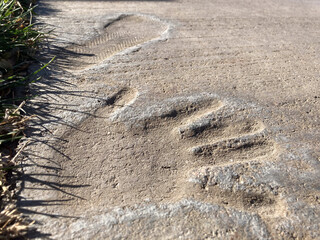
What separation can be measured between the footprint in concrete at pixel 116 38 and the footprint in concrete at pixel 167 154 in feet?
1.41

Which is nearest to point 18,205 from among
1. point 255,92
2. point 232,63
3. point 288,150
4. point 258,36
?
point 288,150

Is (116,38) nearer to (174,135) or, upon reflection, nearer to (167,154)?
(174,135)

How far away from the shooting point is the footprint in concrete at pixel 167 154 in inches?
47.8

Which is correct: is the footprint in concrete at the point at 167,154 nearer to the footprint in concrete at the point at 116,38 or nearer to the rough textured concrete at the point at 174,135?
the rough textured concrete at the point at 174,135

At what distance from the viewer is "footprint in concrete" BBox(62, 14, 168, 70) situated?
198 cm

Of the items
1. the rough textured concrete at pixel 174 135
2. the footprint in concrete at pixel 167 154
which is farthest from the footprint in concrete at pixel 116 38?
the footprint in concrete at pixel 167 154

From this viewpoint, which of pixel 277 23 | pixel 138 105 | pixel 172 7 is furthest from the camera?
pixel 172 7

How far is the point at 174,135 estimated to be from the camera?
1478 millimetres

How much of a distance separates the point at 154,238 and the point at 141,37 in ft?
5.05

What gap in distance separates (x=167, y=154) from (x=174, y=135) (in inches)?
4.9

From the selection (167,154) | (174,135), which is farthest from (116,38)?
(167,154)

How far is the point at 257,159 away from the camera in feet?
4.53

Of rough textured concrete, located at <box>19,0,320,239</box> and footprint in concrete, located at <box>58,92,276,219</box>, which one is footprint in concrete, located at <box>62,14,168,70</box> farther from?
footprint in concrete, located at <box>58,92,276,219</box>

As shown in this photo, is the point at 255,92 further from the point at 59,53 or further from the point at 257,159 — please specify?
the point at 59,53
